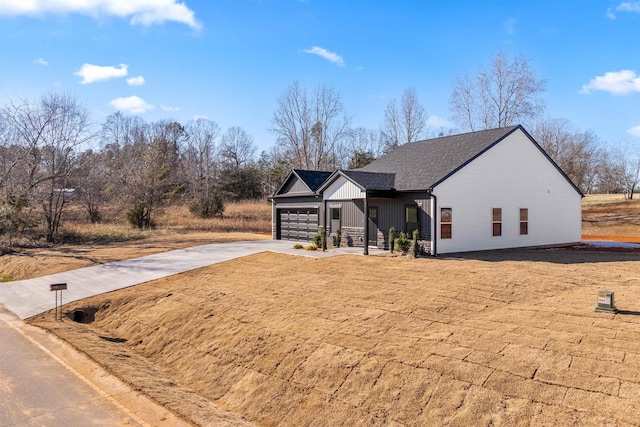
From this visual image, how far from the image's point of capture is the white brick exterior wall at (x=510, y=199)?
17391mm

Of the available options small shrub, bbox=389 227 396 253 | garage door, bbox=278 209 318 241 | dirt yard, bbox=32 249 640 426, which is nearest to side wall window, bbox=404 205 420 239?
small shrub, bbox=389 227 396 253

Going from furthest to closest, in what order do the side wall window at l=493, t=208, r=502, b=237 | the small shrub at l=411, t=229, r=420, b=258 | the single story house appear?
the side wall window at l=493, t=208, r=502, b=237 → the single story house → the small shrub at l=411, t=229, r=420, b=258

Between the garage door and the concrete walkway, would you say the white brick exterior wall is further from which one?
the garage door

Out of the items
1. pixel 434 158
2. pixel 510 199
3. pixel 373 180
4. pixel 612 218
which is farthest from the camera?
pixel 612 218

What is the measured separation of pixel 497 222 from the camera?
18.9 m

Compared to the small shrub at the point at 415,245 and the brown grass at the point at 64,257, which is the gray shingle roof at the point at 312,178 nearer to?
the brown grass at the point at 64,257

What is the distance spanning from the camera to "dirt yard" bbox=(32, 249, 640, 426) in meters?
5.92

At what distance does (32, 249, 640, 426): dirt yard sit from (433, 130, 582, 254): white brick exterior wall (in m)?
3.82

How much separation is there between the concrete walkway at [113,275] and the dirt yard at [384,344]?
3.84 feet

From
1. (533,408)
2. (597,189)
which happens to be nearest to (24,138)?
(533,408)

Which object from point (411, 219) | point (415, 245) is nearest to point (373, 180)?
point (411, 219)

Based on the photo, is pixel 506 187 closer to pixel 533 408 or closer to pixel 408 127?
pixel 533 408

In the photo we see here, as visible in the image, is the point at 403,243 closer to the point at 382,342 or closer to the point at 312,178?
the point at 312,178

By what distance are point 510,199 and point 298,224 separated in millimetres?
10555
